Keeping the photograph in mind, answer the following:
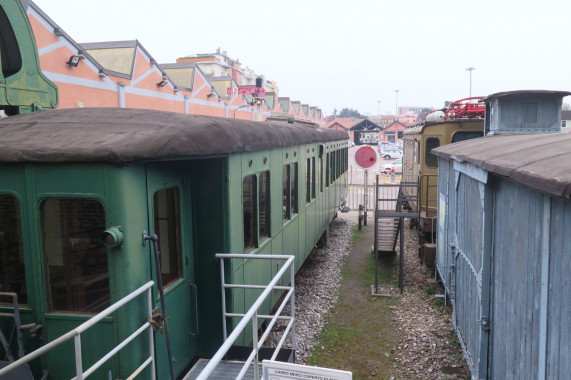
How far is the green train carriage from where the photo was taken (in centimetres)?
345

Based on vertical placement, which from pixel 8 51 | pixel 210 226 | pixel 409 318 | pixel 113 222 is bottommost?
pixel 409 318

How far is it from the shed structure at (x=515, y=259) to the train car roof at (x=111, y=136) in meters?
2.43

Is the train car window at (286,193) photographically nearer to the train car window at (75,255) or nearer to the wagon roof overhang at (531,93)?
the wagon roof overhang at (531,93)

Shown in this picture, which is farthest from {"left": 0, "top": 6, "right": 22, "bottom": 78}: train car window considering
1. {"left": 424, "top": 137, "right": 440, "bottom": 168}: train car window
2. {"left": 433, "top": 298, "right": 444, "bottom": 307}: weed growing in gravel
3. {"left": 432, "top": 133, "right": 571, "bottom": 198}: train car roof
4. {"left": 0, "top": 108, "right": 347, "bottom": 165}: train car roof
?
{"left": 424, "top": 137, "right": 440, "bottom": 168}: train car window

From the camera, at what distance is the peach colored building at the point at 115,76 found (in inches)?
428

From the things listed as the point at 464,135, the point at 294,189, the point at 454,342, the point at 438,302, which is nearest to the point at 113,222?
the point at 294,189

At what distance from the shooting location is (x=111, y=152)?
3.32 m

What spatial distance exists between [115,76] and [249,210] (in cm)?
988

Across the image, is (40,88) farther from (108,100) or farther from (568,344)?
(108,100)

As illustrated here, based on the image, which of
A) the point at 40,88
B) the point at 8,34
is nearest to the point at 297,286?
the point at 40,88

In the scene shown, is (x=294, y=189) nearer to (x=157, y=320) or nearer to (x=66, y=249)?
(x=157, y=320)

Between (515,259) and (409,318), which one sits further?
(409,318)

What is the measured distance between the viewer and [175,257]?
454 centimetres

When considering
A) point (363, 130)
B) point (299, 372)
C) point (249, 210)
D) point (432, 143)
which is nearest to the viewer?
point (299, 372)
